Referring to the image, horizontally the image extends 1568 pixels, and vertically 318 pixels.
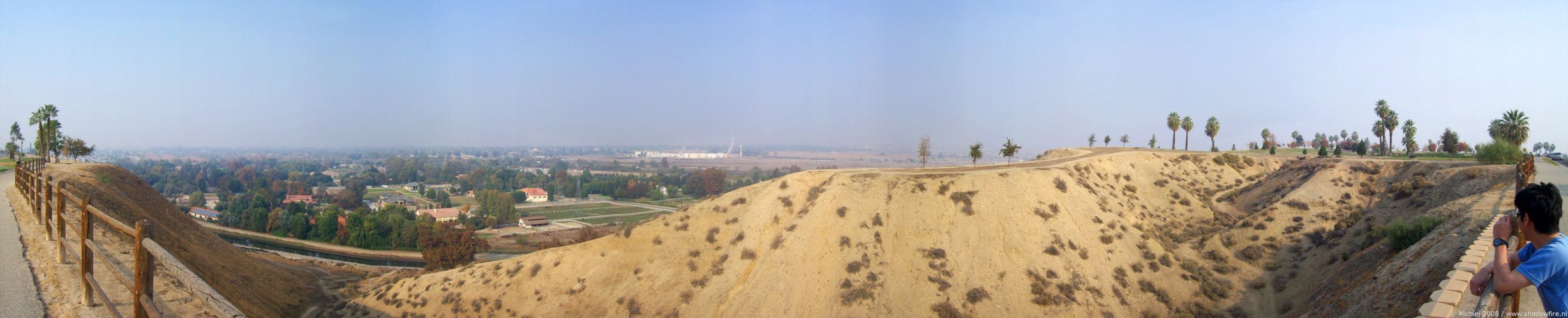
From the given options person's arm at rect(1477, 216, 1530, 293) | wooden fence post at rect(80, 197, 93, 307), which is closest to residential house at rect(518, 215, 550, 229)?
wooden fence post at rect(80, 197, 93, 307)

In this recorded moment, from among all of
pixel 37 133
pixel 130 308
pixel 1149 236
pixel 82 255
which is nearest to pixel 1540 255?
pixel 82 255

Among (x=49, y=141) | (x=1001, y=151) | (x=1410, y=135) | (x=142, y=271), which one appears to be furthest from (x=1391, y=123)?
(x=49, y=141)

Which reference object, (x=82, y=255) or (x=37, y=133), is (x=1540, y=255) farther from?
(x=37, y=133)

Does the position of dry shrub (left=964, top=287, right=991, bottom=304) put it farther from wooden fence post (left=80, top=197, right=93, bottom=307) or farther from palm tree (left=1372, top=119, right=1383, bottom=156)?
palm tree (left=1372, top=119, right=1383, bottom=156)

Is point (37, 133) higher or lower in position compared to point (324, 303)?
higher

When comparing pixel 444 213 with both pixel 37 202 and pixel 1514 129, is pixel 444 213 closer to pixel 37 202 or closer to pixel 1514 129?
pixel 37 202

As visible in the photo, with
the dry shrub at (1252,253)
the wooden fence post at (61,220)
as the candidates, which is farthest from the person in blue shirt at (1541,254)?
the dry shrub at (1252,253)
